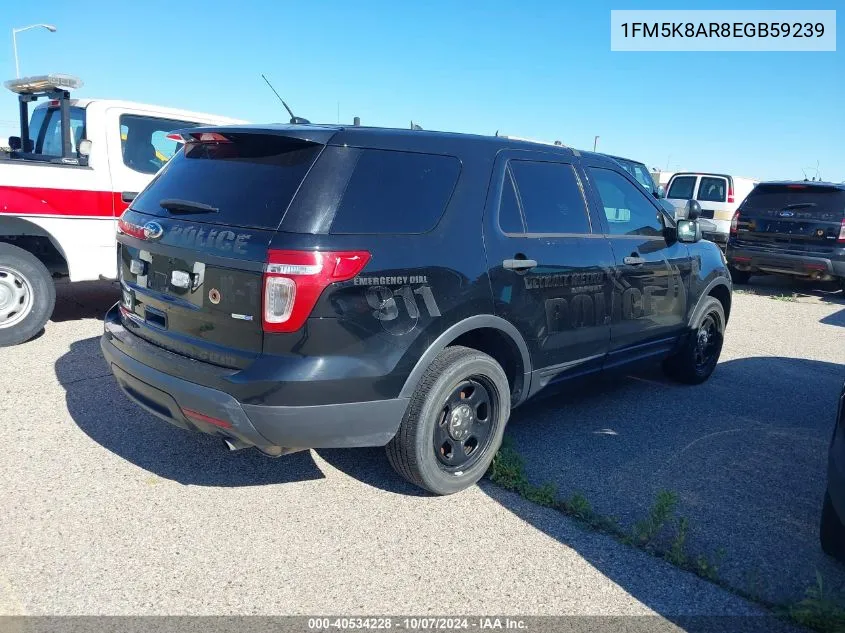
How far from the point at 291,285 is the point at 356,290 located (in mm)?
284

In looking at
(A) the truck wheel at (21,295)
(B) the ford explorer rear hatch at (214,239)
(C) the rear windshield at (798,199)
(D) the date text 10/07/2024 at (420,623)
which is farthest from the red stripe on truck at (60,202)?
(C) the rear windshield at (798,199)

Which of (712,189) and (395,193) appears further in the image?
(712,189)

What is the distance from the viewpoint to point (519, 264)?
3.69m

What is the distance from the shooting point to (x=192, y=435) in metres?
4.15

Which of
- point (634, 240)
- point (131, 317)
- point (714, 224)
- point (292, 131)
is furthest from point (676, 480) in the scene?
point (714, 224)

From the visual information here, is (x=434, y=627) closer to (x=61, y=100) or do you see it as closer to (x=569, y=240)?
(x=569, y=240)

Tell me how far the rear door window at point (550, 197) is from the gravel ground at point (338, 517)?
4.45ft

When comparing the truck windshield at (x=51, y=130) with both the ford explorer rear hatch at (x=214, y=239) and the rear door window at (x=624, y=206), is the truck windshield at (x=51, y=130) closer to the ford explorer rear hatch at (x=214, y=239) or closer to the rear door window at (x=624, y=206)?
the ford explorer rear hatch at (x=214, y=239)

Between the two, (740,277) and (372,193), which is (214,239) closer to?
(372,193)

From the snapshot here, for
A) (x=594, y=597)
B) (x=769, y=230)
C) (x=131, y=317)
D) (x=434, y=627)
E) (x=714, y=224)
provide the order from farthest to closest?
(x=714, y=224) < (x=769, y=230) < (x=131, y=317) < (x=594, y=597) < (x=434, y=627)

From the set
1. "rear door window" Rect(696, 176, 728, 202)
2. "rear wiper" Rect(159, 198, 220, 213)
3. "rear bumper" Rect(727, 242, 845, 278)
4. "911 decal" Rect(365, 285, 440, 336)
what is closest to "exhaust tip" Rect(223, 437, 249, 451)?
"911 decal" Rect(365, 285, 440, 336)

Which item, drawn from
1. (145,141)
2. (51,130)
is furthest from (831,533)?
(51,130)

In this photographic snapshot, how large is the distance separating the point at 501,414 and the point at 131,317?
6.67 ft

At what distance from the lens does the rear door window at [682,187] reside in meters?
15.7
